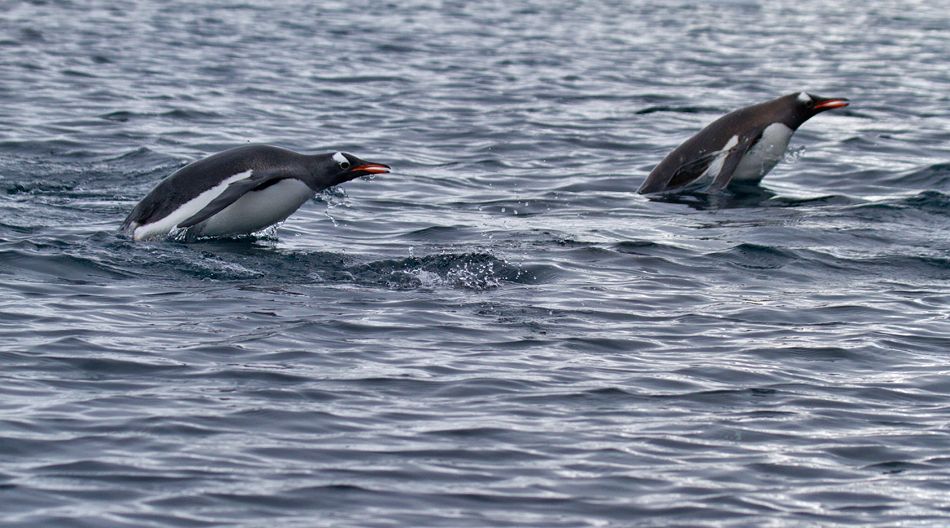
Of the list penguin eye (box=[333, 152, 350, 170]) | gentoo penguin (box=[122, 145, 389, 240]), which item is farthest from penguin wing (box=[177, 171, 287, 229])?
penguin eye (box=[333, 152, 350, 170])

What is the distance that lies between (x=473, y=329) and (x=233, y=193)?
2.77 m

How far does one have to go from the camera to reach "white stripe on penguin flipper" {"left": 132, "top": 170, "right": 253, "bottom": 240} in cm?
859

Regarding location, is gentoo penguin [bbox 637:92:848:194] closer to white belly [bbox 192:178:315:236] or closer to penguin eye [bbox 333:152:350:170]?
penguin eye [bbox 333:152:350:170]

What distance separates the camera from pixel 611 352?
629 cm

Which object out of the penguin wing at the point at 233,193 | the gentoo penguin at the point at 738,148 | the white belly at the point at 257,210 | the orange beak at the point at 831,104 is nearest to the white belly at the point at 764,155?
the gentoo penguin at the point at 738,148

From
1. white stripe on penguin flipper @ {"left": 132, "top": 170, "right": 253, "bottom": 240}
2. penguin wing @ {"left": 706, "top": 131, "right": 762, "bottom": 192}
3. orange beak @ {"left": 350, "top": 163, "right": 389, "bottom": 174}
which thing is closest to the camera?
white stripe on penguin flipper @ {"left": 132, "top": 170, "right": 253, "bottom": 240}

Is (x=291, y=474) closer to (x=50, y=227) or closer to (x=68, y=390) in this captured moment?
(x=68, y=390)

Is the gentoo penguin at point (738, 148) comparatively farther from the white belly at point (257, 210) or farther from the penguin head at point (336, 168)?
the white belly at point (257, 210)

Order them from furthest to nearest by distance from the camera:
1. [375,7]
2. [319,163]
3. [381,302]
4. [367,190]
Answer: [375,7], [367,190], [319,163], [381,302]

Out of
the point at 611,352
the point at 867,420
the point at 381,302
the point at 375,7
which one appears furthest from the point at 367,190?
the point at 375,7

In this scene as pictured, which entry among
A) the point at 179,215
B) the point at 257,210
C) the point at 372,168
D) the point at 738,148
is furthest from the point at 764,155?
the point at 179,215

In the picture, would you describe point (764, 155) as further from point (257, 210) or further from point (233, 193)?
point (233, 193)

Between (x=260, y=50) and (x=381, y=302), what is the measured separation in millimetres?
15023

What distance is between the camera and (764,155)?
38.6 feet
